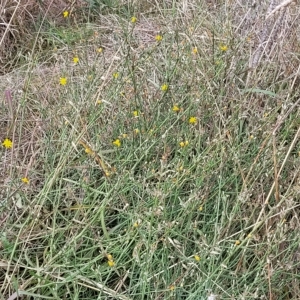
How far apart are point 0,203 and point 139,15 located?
5.27 ft

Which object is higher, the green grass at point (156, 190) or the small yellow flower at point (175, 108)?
the small yellow flower at point (175, 108)

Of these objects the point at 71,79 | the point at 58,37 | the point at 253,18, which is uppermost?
the point at 253,18

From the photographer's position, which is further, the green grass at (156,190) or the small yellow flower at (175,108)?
the small yellow flower at (175,108)

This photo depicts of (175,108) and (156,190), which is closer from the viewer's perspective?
(156,190)

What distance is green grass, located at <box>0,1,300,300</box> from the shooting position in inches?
53.9

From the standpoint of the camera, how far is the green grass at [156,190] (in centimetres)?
137

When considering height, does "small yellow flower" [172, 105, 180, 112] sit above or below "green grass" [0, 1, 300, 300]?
above

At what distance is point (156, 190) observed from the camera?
4.56 feet

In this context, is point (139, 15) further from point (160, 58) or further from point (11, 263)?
point (11, 263)

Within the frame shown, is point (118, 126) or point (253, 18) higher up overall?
point (253, 18)

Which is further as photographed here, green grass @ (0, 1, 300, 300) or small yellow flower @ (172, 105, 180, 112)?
small yellow flower @ (172, 105, 180, 112)

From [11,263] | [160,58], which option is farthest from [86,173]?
[160,58]

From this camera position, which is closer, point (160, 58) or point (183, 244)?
point (183, 244)

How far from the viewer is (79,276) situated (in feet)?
4.43
